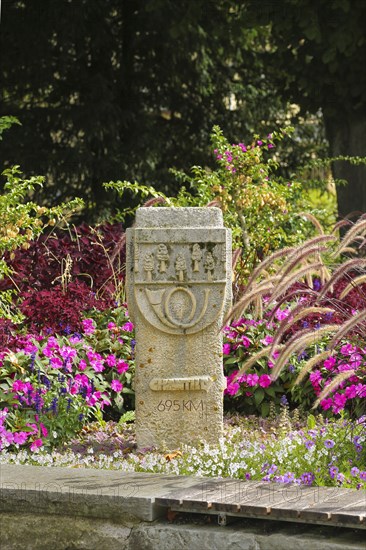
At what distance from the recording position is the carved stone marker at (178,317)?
5816 millimetres

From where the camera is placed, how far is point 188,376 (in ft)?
19.4

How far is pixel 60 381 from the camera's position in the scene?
651 centimetres

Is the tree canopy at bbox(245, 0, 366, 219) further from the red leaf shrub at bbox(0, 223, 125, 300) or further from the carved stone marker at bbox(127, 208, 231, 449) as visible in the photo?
the carved stone marker at bbox(127, 208, 231, 449)

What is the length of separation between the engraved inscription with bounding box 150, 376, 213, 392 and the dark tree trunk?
6.30 m

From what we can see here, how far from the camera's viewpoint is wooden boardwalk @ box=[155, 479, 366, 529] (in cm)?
400

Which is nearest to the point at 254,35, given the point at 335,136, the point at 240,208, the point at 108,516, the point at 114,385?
the point at 335,136

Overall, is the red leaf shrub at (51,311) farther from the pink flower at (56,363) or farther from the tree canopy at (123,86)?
the tree canopy at (123,86)

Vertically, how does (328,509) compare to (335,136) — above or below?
below

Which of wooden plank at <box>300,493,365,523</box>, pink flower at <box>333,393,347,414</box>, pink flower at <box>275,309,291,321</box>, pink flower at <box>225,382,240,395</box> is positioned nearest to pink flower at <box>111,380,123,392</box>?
pink flower at <box>225,382,240,395</box>

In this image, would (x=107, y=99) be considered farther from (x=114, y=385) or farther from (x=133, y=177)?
(x=114, y=385)

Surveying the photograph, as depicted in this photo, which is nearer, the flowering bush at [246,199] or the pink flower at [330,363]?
the pink flower at [330,363]

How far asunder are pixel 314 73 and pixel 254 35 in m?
3.50

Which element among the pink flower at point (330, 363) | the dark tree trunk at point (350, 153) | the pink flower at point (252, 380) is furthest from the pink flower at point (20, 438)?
the dark tree trunk at point (350, 153)

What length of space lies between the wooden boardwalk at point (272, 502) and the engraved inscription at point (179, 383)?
1.43 meters
